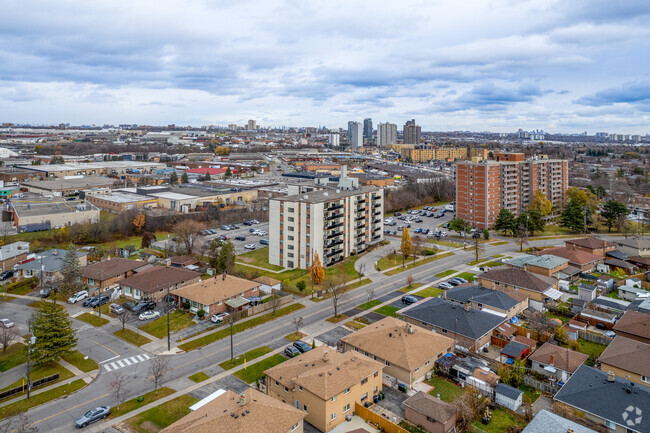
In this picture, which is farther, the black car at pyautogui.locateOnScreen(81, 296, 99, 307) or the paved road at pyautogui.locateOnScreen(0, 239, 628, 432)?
the black car at pyautogui.locateOnScreen(81, 296, 99, 307)

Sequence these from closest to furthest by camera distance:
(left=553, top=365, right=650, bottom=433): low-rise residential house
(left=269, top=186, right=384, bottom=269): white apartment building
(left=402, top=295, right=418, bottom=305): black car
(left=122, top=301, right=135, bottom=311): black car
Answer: (left=553, top=365, right=650, bottom=433): low-rise residential house, (left=122, top=301, right=135, bottom=311): black car, (left=402, top=295, right=418, bottom=305): black car, (left=269, top=186, right=384, bottom=269): white apartment building

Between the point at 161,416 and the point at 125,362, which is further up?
the point at 125,362

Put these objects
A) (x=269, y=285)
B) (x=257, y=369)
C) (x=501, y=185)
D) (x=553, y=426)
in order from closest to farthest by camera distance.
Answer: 1. (x=553, y=426)
2. (x=257, y=369)
3. (x=269, y=285)
4. (x=501, y=185)

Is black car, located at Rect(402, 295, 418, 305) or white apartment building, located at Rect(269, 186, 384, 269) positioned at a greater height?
white apartment building, located at Rect(269, 186, 384, 269)

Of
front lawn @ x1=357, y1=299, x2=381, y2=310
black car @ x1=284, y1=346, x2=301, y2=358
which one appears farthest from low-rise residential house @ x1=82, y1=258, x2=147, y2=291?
front lawn @ x1=357, y1=299, x2=381, y2=310

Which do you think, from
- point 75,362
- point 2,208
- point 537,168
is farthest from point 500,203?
point 2,208

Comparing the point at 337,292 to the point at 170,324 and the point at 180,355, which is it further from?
the point at 170,324

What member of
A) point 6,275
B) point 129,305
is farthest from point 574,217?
point 6,275

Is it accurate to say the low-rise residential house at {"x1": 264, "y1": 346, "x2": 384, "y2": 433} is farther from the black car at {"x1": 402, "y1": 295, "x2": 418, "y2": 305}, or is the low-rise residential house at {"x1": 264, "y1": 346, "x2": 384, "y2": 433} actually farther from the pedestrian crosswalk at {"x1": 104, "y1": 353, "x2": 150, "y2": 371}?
the black car at {"x1": 402, "y1": 295, "x2": 418, "y2": 305}
